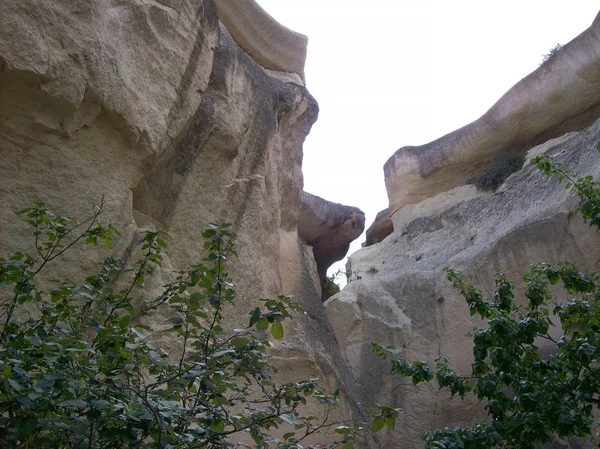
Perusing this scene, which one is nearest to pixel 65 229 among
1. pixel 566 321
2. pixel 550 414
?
pixel 550 414

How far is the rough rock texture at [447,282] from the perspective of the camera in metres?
7.01

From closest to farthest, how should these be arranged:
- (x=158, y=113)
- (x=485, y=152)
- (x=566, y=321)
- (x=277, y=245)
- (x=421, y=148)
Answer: (x=566, y=321), (x=158, y=113), (x=277, y=245), (x=485, y=152), (x=421, y=148)

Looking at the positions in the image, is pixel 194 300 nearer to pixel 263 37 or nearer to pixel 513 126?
pixel 263 37

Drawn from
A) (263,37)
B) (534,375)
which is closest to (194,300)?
(534,375)

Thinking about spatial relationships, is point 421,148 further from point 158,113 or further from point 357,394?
point 158,113

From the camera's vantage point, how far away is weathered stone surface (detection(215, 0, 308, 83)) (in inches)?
279

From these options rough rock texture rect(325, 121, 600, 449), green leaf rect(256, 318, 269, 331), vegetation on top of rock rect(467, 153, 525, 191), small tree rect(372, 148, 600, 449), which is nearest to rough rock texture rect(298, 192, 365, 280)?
rough rock texture rect(325, 121, 600, 449)

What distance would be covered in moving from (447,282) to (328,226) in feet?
12.6

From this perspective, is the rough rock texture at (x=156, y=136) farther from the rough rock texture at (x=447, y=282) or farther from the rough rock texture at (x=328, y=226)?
the rough rock texture at (x=328, y=226)

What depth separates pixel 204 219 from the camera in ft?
18.5

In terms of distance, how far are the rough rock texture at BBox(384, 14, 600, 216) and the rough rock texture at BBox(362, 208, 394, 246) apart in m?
1.15

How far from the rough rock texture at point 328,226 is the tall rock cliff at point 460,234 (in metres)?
0.83

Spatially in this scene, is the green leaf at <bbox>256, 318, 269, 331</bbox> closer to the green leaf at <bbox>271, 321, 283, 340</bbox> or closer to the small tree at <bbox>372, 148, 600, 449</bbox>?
the green leaf at <bbox>271, 321, 283, 340</bbox>

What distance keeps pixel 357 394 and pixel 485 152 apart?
5183 millimetres
